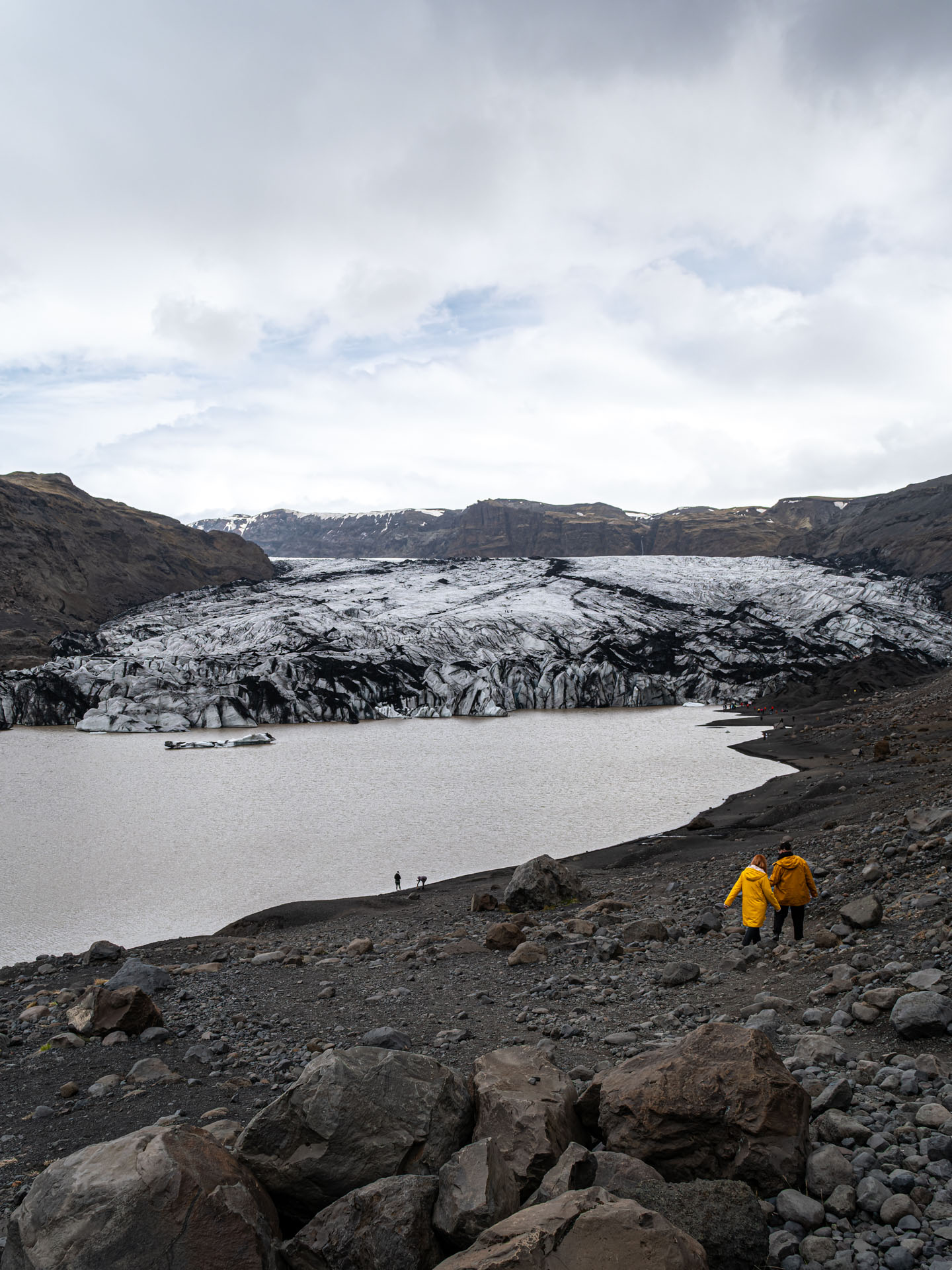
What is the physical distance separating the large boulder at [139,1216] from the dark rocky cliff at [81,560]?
54.5 metres

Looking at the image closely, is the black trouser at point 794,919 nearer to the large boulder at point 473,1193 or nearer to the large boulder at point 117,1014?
the large boulder at point 473,1193

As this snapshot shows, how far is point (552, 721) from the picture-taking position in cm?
4112

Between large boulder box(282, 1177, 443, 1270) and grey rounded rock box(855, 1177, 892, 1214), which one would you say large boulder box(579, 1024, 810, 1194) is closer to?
grey rounded rock box(855, 1177, 892, 1214)

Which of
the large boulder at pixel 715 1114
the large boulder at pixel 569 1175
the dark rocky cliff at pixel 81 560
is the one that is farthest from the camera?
the dark rocky cliff at pixel 81 560

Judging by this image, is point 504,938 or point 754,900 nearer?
point 754,900

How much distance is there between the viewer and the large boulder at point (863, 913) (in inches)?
246

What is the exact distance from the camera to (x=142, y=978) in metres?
7.06

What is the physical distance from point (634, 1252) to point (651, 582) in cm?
6452

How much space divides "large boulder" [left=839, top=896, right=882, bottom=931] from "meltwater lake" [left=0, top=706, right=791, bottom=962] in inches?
339

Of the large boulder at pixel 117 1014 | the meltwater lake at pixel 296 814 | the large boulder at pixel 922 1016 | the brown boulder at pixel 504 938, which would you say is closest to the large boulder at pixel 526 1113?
the large boulder at pixel 922 1016

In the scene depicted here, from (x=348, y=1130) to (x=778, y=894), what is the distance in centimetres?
478

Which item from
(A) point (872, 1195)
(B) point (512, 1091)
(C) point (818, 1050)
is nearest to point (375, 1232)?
(B) point (512, 1091)

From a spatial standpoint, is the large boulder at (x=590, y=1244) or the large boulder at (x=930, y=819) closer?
the large boulder at (x=590, y=1244)

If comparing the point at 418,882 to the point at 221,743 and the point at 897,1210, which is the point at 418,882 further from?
the point at 221,743
